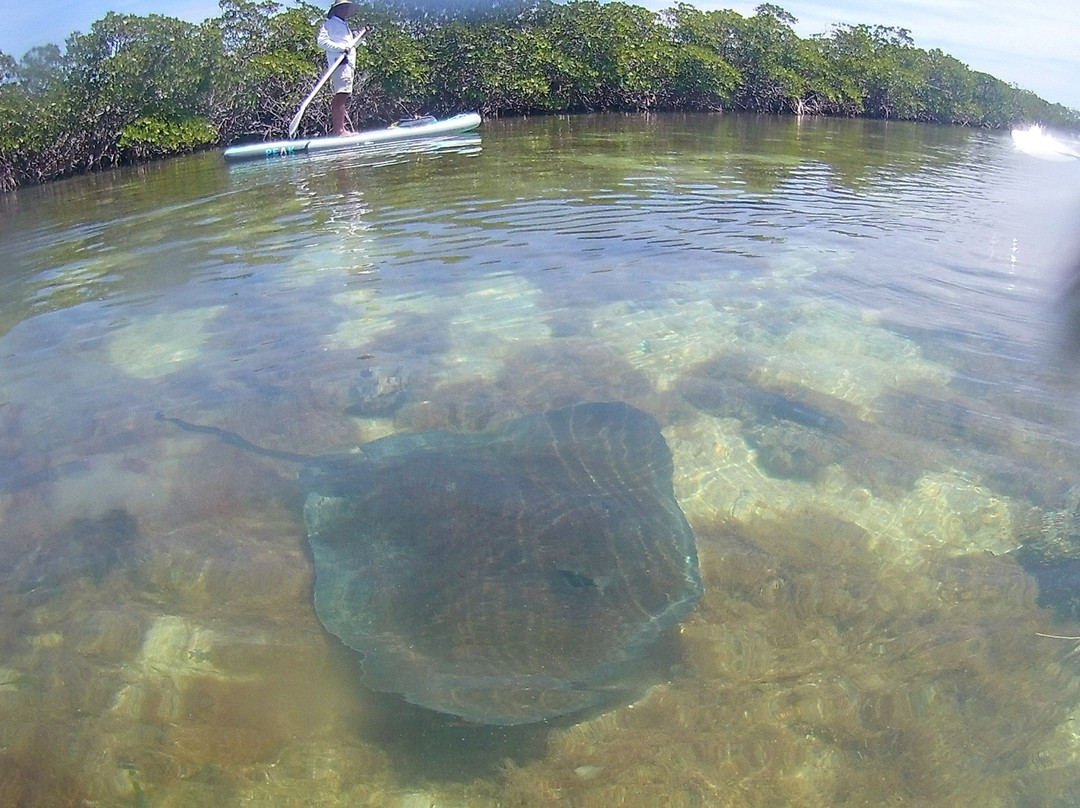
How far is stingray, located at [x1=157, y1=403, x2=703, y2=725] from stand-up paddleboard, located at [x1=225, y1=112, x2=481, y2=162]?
12.0 meters

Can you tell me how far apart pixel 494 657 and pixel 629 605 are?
513mm

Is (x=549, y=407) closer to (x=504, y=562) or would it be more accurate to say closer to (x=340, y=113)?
(x=504, y=562)

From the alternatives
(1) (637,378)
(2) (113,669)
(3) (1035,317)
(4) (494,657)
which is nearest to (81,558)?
(2) (113,669)

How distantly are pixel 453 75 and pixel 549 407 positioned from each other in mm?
20662

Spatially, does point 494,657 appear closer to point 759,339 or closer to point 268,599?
point 268,599

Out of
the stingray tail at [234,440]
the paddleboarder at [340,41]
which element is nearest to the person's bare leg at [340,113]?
the paddleboarder at [340,41]

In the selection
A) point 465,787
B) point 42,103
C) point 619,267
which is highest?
point 42,103

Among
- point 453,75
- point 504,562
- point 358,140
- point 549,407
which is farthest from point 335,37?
point 504,562

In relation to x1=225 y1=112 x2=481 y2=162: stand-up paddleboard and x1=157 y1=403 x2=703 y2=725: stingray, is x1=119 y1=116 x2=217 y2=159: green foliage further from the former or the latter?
x1=157 y1=403 x2=703 y2=725: stingray

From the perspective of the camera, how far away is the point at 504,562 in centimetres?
290

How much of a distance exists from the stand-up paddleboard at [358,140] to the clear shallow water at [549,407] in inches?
210

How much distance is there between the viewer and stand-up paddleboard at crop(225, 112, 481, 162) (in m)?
13.9

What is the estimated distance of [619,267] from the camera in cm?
708

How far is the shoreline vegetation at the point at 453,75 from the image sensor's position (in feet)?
47.3
